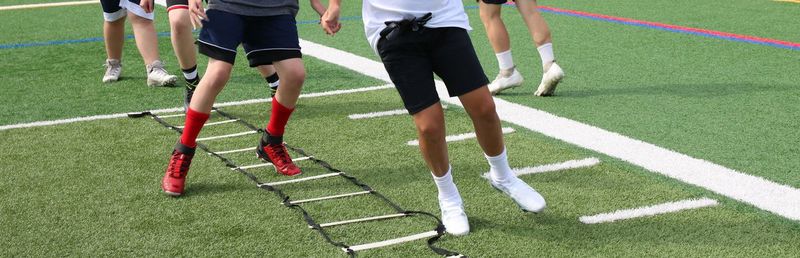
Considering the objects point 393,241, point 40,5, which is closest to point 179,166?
point 393,241

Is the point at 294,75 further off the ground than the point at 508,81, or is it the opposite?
the point at 294,75

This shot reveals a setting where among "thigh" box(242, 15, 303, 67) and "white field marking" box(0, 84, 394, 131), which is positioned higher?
"thigh" box(242, 15, 303, 67)

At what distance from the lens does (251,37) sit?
4.68 meters

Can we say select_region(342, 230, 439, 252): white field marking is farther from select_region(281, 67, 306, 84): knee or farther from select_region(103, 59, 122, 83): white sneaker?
select_region(103, 59, 122, 83): white sneaker

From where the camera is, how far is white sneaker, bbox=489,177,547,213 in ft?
12.9

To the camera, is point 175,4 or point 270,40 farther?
point 175,4

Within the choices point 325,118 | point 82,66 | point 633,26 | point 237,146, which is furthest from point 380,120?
point 633,26

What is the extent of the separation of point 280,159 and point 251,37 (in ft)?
1.92

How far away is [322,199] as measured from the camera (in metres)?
4.34

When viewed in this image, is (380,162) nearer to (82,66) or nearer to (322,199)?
(322,199)

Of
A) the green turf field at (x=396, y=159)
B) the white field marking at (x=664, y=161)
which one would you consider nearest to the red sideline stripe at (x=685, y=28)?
the green turf field at (x=396, y=159)

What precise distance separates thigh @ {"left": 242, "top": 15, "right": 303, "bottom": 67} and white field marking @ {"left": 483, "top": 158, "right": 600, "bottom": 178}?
1.07m

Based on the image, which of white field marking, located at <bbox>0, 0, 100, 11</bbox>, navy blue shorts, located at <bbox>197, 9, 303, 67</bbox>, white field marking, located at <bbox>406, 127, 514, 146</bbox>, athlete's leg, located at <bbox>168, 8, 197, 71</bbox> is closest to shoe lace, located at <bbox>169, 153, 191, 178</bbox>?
navy blue shorts, located at <bbox>197, 9, 303, 67</bbox>

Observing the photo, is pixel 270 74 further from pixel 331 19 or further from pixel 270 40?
pixel 331 19
